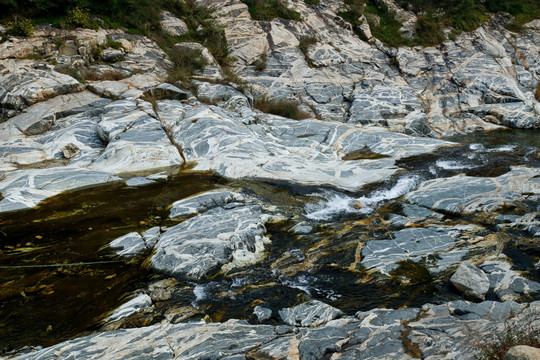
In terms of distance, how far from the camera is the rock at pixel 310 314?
193 inches

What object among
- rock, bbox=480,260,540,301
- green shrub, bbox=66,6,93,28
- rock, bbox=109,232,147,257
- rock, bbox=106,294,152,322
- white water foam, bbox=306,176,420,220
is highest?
green shrub, bbox=66,6,93,28

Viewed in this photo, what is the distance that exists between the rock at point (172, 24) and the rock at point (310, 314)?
2060 centimetres

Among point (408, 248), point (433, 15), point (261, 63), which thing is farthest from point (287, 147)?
point (433, 15)

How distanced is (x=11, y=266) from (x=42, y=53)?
1422 cm

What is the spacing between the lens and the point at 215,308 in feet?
18.0

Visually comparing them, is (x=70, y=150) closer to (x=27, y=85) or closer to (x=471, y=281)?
(x=27, y=85)

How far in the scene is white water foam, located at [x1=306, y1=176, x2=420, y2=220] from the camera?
880 cm

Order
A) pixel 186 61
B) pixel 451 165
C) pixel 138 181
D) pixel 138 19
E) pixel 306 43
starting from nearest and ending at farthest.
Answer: pixel 138 181 < pixel 451 165 < pixel 186 61 < pixel 138 19 < pixel 306 43

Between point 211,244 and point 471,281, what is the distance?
4.41m

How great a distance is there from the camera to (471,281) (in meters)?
5.20

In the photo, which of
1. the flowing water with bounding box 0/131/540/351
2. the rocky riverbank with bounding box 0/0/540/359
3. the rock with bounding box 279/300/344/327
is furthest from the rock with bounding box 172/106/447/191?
the rock with bounding box 279/300/344/327

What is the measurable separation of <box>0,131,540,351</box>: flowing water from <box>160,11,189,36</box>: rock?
14.9m

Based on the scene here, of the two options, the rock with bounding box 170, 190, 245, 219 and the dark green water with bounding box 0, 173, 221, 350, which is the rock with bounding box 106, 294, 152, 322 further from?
the rock with bounding box 170, 190, 245, 219

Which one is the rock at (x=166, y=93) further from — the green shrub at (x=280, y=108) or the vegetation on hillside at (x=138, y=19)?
the green shrub at (x=280, y=108)
